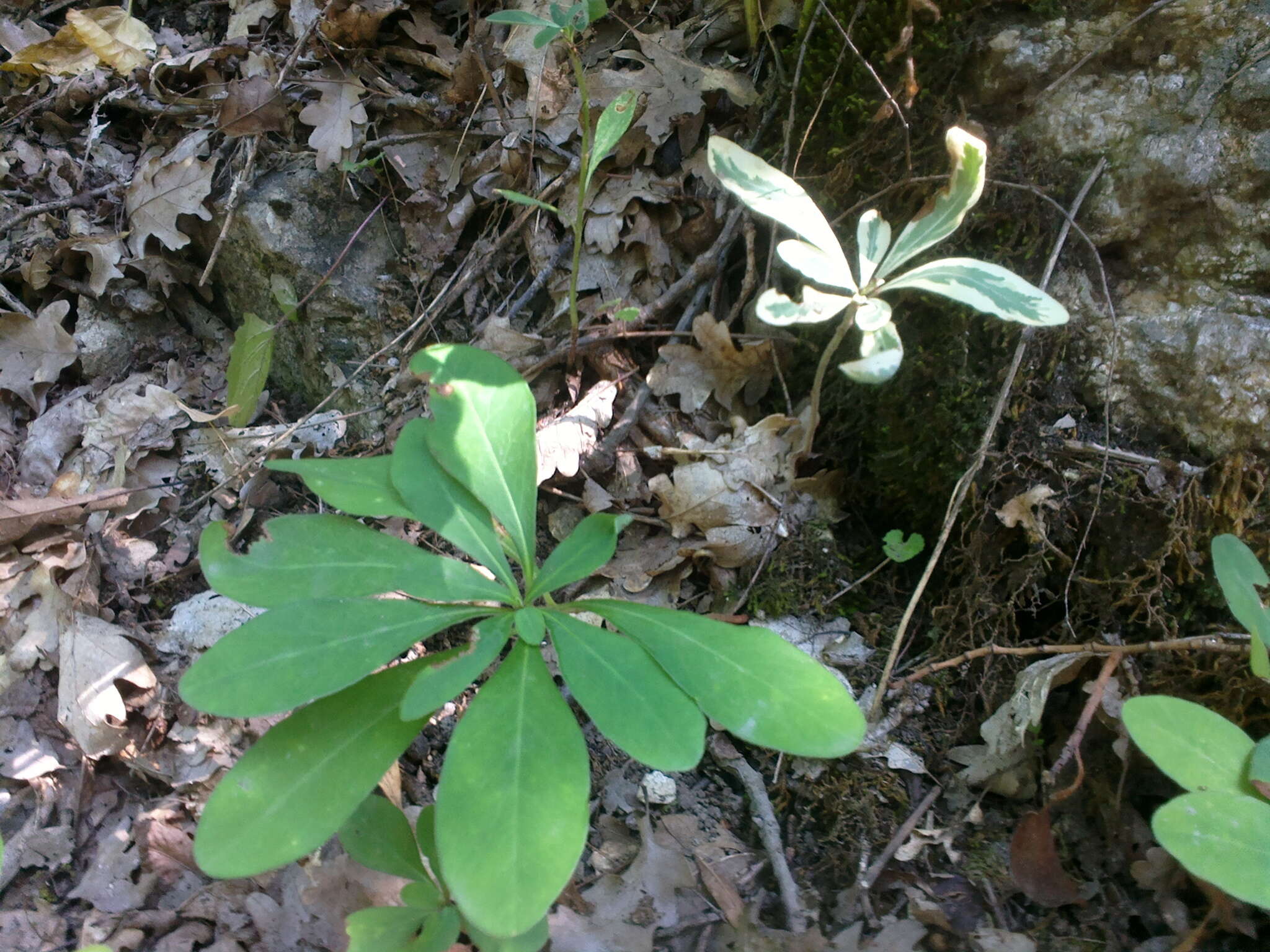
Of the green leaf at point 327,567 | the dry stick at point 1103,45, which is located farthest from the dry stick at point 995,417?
the green leaf at point 327,567

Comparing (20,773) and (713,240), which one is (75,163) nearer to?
(20,773)

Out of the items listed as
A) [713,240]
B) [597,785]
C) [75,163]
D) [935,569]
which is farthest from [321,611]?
[75,163]

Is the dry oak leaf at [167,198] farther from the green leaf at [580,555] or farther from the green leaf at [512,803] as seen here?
the green leaf at [512,803]

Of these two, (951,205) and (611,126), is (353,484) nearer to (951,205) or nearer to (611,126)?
(611,126)

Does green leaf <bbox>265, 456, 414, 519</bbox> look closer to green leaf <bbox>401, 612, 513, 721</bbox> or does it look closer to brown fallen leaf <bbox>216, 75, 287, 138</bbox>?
green leaf <bbox>401, 612, 513, 721</bbox>

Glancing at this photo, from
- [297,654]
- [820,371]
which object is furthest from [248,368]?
[820,371]

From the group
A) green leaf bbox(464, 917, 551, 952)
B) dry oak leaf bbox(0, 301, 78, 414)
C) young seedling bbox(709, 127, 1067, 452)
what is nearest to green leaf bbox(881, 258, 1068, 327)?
young seedling bbox(709, 127, 1067, 452)
